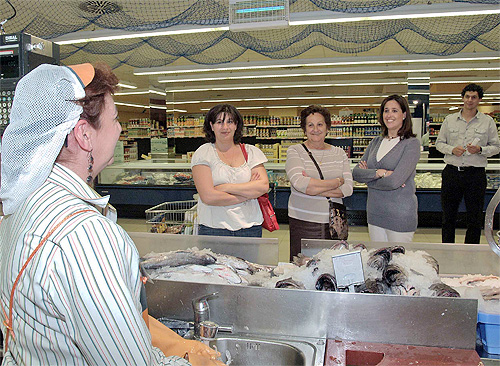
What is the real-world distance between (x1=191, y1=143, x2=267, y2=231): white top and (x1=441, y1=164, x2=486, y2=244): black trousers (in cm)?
310

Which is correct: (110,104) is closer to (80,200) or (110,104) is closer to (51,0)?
(80,200)

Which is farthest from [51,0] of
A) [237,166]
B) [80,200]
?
[80,200]

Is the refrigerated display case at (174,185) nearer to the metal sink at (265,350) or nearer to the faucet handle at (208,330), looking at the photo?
the metal sink at (265,350)

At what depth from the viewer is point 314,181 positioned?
325 cm

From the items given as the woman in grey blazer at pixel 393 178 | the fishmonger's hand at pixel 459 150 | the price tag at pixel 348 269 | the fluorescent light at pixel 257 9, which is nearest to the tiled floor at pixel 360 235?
the fishmonger's hand at pixel 459 150

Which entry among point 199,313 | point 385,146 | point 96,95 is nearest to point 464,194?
point 385,146

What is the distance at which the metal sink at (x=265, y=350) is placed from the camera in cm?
160

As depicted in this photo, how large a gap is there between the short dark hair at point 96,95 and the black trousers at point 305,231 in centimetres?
238

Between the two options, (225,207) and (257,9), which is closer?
(225,207)

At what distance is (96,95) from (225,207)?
6.49 ft

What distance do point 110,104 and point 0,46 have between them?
66.1 inches

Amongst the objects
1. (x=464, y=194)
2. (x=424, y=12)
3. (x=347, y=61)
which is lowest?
(x=464, y=194)

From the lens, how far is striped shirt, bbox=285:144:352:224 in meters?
3.26

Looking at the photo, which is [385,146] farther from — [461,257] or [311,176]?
[461,257]
